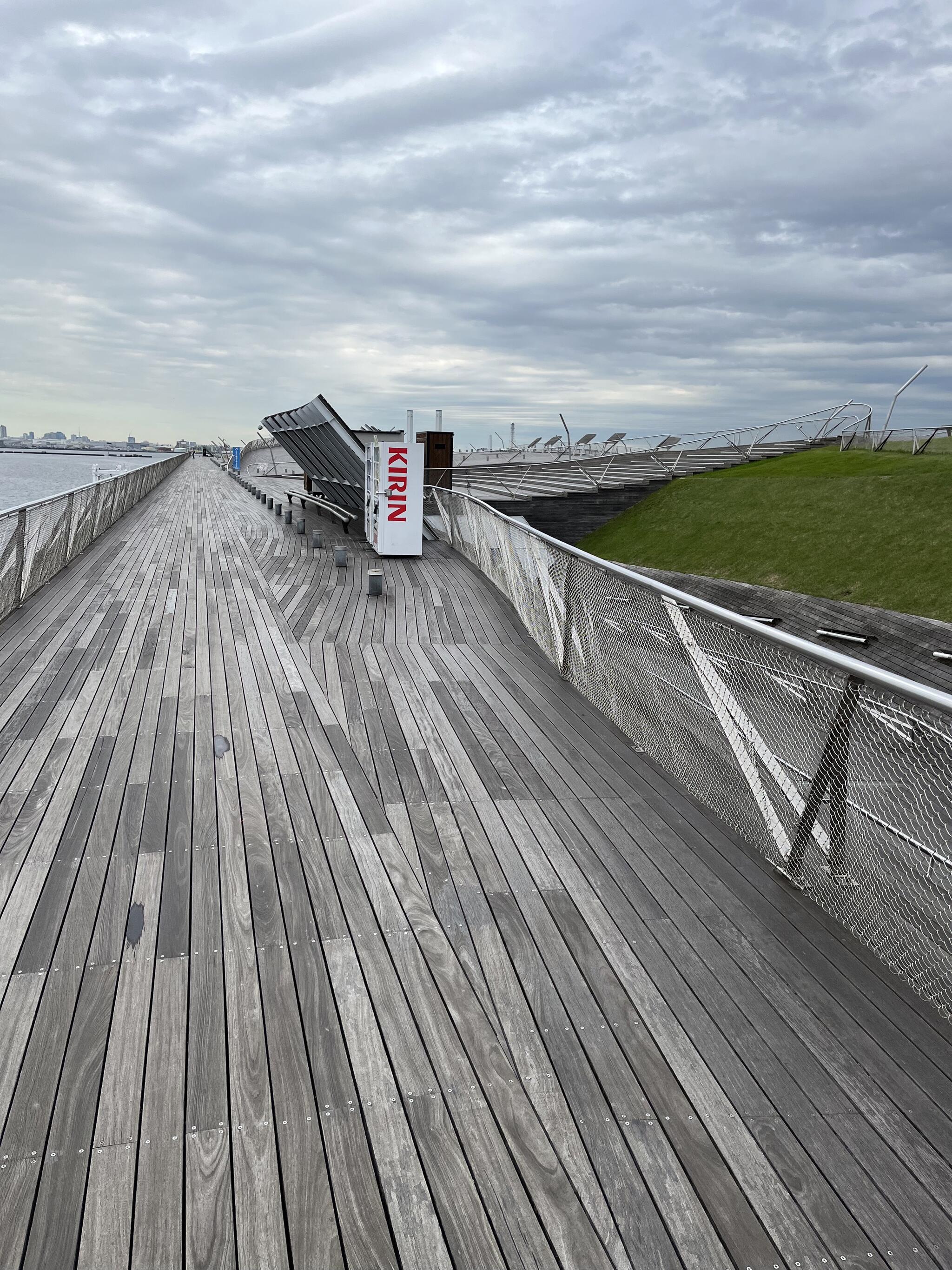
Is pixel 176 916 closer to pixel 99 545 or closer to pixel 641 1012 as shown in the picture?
pixel 641 1012

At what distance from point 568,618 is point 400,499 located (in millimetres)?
7345

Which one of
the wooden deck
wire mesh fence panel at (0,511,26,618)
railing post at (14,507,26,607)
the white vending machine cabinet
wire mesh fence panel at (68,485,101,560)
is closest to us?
the wooden deck

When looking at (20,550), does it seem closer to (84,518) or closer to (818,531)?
(84,518)

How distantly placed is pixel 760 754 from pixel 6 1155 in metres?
3.28

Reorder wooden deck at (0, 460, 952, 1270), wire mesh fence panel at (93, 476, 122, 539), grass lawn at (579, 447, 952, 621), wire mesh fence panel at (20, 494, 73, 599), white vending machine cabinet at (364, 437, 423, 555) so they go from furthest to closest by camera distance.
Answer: grass lawn at (579, 447, 952, 621) < wire mesh fence panel at (93, 476, 122, 539) < white vending machine cabinet at (364, 437, 423, 555) < wire mesh fence panel at (20, 494, 73, 599) < wooden deck at (0, 460, 952, 1270)

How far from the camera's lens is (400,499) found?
13.6 metres

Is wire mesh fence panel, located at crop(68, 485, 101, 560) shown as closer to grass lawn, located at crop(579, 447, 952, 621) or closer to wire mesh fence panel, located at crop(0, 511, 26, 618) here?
wire mesh fence panel, located at crop(0, 511, 26, 618)

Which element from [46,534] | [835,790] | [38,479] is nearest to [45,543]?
[46,534]

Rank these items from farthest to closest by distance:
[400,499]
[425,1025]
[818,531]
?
[818,531], [400,499], [425,1025]

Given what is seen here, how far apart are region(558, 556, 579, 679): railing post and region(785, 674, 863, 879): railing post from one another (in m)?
3.26

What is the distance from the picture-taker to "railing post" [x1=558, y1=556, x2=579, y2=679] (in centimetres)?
670

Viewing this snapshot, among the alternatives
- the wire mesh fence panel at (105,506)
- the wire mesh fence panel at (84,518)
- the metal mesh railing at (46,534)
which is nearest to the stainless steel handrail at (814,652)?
the metal mesh railing at (46,534)

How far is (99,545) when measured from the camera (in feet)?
46.3

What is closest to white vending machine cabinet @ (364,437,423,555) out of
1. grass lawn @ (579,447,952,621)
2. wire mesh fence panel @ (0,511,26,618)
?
wire mesh fence panel @ (0,511,26,618)
